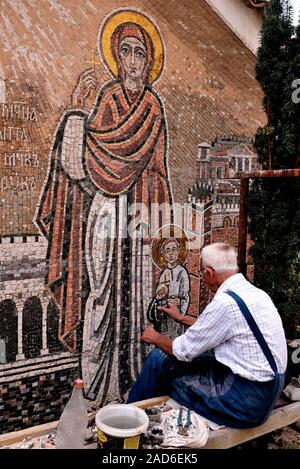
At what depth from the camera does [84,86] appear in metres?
3.92

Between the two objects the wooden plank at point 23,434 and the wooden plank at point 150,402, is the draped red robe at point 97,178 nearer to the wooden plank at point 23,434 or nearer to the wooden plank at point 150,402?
the wooden plank at point 150,402

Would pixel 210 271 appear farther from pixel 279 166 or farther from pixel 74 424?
pixel 279 166

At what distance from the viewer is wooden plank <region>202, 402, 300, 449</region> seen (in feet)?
8.74

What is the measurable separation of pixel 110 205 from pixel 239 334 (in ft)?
6.23

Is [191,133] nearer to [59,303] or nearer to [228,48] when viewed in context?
[228,48]

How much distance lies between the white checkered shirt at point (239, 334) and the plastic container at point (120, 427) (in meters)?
0.50

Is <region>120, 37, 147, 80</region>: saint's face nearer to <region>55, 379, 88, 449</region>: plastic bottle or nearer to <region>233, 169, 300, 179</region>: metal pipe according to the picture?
<region>233, 169, 300, 179</region>: metal pipe

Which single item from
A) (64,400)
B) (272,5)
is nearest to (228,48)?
(272,5)

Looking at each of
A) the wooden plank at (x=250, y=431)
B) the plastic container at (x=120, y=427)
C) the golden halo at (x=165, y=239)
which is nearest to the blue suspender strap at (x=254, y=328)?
the wooden plank at (x=250, y=431)

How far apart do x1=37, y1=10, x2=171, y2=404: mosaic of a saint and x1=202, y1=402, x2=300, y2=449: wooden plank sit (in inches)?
64.7

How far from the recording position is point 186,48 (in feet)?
14.9

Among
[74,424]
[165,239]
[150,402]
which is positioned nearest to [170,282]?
[165,239]

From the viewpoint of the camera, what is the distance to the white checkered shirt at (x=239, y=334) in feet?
8.64
